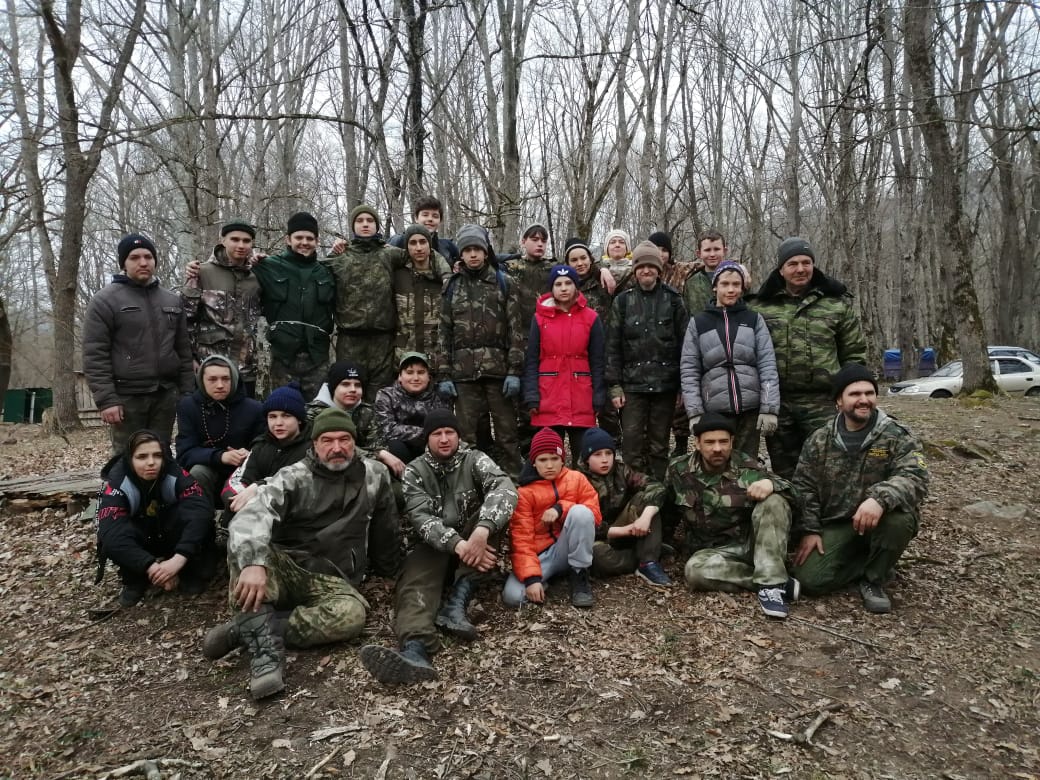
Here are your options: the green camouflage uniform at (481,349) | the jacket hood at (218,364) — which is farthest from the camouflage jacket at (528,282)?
the jacket hood at (218,364)

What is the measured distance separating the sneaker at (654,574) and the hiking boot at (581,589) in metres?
0.45

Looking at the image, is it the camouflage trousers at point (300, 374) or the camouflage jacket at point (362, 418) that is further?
the camouflage trousers at point (300, 374)

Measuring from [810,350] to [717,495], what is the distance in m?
1.45

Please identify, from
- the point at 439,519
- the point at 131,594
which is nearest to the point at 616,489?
the point at 439,519

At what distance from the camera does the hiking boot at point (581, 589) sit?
4114 millimetres

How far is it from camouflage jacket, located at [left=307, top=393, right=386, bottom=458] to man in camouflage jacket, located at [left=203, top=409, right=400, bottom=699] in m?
0.72

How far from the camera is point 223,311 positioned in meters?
5.33

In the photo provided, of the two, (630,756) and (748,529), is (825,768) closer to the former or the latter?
(630,756)

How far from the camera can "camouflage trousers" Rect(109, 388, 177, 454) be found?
16.8ft

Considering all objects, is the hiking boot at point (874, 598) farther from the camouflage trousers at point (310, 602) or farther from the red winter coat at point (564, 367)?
the camouflage trousers at point (310, 602)

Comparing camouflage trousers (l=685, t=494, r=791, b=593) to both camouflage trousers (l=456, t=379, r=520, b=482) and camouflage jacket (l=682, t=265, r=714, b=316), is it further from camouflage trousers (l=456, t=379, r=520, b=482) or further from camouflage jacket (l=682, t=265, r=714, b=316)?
camouflage jacket (l=682, t=265, r=714, b=316)

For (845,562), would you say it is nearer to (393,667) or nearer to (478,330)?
(393,667)

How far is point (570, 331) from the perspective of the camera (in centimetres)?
532

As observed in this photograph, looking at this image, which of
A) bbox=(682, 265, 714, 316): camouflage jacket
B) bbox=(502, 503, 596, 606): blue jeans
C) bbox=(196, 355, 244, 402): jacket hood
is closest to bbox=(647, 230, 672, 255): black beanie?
bbox=(682, 265, 714, 316): camouflage jacket
